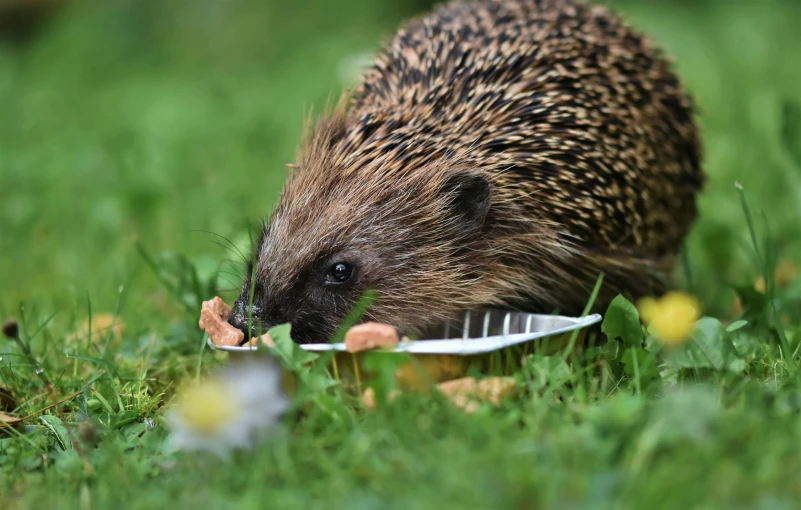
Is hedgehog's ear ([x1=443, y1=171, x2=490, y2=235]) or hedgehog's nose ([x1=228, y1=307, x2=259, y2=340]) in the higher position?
hedgehog's ear ([x1=443, y1=171, x2=490, y2=235])

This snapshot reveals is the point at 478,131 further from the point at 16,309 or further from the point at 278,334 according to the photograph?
the point at 16,309

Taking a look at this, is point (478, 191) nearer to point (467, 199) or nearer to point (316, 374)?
point (467, 199)

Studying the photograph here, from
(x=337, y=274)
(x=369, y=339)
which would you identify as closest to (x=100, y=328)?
(x=337, y=274)

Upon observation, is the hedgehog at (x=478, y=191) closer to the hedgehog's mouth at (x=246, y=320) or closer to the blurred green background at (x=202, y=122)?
the hedgehog's mouth at (x=246, y=320)

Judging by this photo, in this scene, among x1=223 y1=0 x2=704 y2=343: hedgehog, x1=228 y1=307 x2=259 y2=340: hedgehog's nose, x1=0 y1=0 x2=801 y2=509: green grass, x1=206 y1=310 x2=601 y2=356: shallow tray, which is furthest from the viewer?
x1=223 y1=0 x2=704 y2=343: hedgehog

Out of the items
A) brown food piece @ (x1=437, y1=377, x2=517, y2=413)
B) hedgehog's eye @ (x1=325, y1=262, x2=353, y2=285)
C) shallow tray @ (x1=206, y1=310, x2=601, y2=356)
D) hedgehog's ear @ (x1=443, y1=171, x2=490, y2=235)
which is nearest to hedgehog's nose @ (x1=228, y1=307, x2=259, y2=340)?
shallow tray @ (x1=206, y1=310, x2=601, y2=356)

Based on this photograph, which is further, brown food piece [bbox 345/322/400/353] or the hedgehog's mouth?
the hedgehog's mouth

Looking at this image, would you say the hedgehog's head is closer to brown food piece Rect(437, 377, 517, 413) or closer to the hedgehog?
the hedgehog
